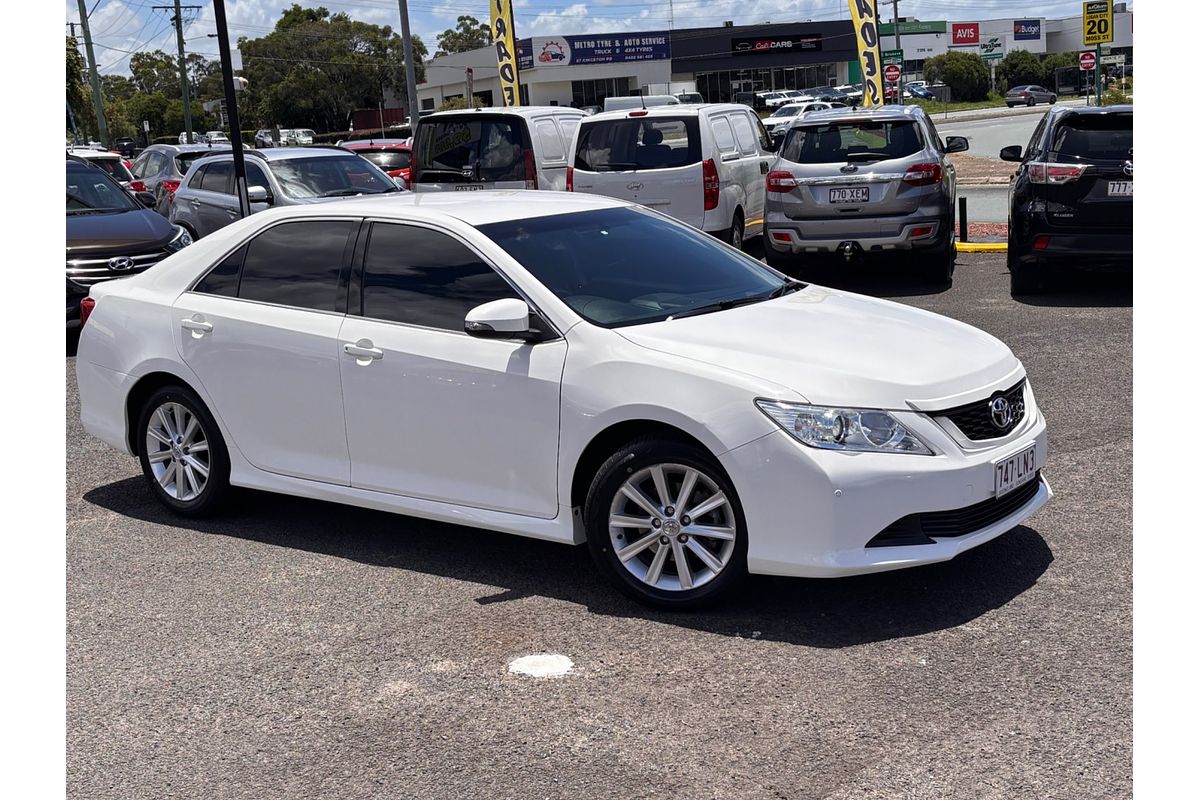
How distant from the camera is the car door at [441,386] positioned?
530 centimetres

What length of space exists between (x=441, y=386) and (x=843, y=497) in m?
1.77

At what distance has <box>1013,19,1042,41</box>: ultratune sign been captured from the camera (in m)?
125

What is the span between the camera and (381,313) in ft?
19.0

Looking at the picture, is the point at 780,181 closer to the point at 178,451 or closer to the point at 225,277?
the point at 225,277

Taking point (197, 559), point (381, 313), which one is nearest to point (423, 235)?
point (381, 313)

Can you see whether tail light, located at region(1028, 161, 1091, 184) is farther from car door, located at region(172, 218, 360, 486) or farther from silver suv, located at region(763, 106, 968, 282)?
car door, located at region(172, 218, 360, 486)

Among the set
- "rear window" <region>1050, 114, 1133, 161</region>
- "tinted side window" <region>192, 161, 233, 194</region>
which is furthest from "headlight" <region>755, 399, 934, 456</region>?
"tinted side window" <region>192, 161, 233, 194</region>

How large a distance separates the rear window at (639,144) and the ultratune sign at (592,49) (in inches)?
2529

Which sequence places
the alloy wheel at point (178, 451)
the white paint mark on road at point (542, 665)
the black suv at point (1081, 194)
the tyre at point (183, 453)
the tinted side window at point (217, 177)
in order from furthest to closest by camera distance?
the tinted side window at point (217, 177) → the black suv at point (1081, 194) → the alloy wheel at point (178, 451) → the tyre at point (183, 453) → the white paint mark on road at point (542, 665)

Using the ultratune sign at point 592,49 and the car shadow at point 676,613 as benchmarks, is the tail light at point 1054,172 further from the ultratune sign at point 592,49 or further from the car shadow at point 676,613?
the ultratune sign at point 592,49

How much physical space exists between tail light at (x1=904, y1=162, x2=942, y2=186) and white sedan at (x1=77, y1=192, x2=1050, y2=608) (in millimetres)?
6781

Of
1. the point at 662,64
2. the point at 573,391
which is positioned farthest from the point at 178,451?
the point at 662,64

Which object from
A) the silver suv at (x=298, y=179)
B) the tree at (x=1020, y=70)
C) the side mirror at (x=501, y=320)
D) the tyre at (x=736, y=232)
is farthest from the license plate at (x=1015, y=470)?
the tree at (x=1020, y=70)

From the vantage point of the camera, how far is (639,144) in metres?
13.9
